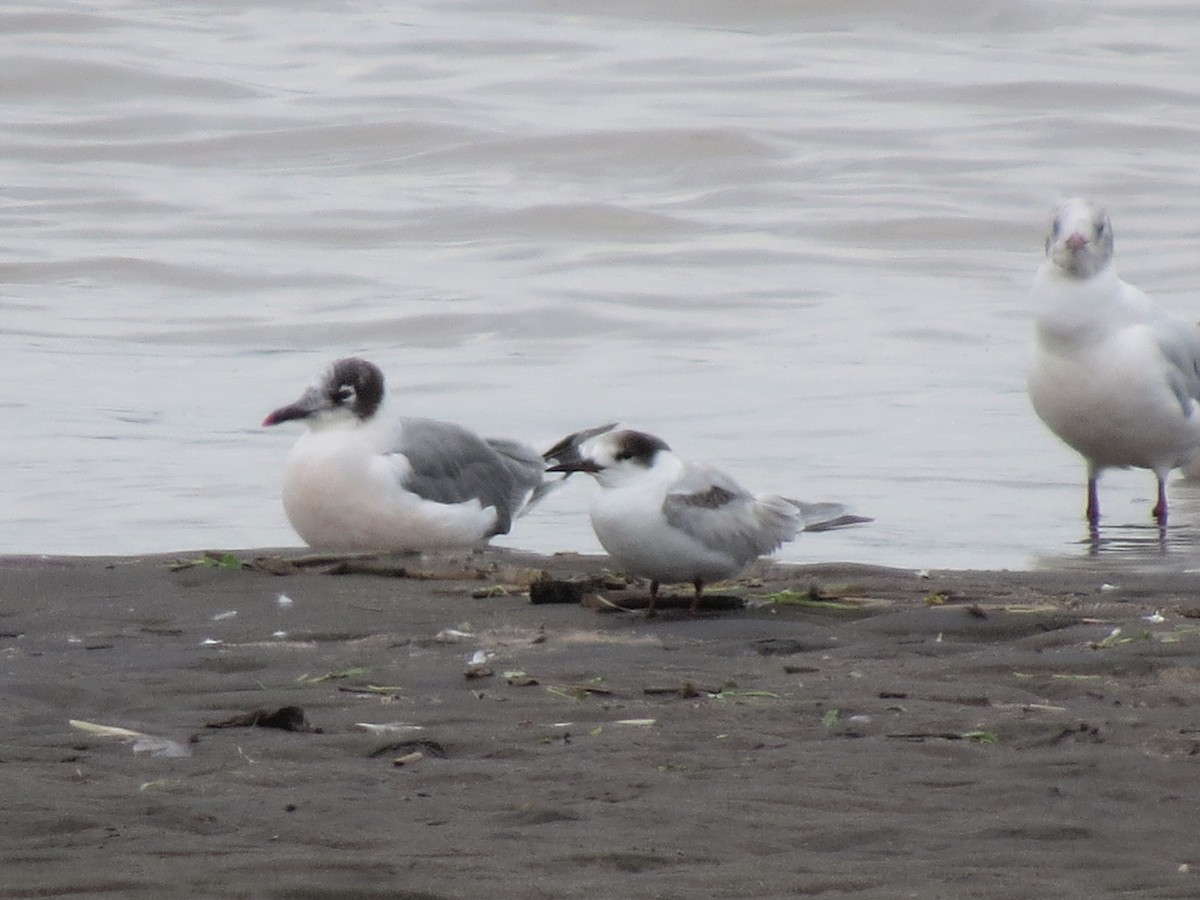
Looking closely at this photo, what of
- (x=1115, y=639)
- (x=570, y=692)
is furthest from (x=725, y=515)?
(x=570, y=692)

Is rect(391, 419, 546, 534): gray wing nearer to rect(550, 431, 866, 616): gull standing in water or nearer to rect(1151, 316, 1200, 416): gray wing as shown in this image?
rect(550, 431, 866, 616): gull standing in water

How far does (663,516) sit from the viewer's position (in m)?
5.98

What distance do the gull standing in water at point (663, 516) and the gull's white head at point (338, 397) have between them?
185 cm

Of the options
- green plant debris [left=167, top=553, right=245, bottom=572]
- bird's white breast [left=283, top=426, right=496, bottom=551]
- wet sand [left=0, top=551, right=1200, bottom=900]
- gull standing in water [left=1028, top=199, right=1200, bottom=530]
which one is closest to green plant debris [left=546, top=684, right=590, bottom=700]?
wet sand [left=0, top=551, right=1200, bottom=900]

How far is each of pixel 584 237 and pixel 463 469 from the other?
29.9ft

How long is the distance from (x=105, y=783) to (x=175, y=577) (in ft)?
8.39

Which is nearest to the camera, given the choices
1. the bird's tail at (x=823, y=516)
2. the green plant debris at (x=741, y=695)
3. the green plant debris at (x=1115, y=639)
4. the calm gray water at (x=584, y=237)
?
the green plant debris at (x=741, y=695)

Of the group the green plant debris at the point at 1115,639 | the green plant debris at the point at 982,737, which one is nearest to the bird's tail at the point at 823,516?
the green plant debris at the point at 1115,639

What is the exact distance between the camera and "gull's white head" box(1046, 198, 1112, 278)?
29.6ft

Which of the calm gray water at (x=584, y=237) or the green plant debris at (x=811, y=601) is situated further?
the calm gray water at (x=584, y=237)

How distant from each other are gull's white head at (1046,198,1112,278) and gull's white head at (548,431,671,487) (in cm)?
346

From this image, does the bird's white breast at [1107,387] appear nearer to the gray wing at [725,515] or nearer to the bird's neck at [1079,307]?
the bird's neck at [1079,307]

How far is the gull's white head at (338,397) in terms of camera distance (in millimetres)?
7922

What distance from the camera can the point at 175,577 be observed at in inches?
260
